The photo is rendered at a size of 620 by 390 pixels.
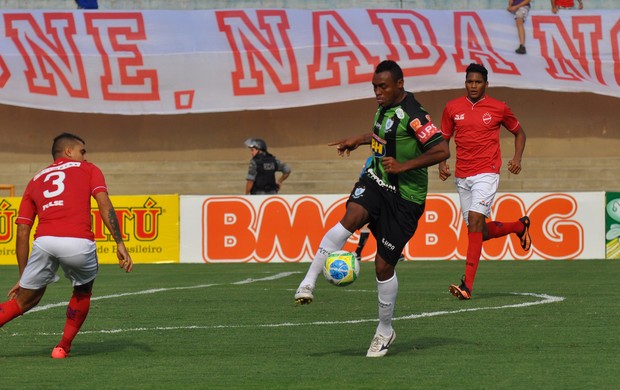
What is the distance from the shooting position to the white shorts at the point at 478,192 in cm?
1384

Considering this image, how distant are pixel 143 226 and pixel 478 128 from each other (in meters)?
9.64

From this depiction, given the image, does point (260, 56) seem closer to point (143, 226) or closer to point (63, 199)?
point (143, 226)

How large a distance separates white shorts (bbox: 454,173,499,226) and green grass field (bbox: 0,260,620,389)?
0.94m

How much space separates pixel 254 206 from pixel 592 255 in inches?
229

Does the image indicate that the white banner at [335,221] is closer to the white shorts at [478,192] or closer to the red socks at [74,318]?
the white shorts at [478,192]

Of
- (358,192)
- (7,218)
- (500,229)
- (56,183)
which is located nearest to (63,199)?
(56,183)

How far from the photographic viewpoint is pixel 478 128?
13.9 meters

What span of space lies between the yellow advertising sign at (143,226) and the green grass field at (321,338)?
18.5 feet

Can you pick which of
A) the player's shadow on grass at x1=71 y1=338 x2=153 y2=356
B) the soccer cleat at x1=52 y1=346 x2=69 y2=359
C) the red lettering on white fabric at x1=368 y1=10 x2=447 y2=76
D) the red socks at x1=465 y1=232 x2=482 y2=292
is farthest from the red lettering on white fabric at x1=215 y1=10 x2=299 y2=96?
the soccer cleat at x1=52 y1=346 x2=69 y2=359

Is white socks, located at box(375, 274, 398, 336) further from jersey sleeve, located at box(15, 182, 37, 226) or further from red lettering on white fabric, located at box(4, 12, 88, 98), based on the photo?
Result: red lettering on white fabric, located at box(4, 12, 88, 98)

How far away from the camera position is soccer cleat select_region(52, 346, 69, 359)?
9031mm

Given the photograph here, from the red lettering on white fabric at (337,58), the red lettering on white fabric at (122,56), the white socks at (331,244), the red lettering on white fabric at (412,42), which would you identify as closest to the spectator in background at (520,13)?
the red lettering on white fabric at (412,42)

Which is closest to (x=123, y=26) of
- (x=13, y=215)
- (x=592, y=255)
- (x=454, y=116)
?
(x=13, y=215)

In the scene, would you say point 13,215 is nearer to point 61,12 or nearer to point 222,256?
point 222,256
